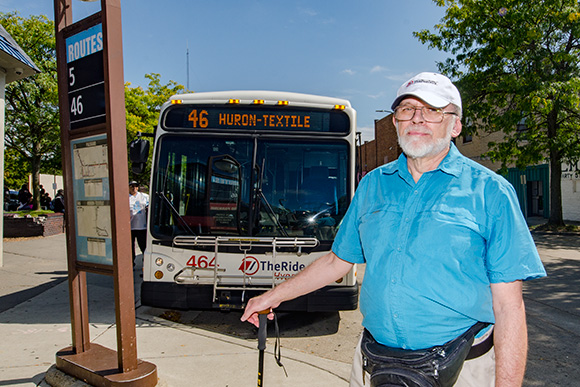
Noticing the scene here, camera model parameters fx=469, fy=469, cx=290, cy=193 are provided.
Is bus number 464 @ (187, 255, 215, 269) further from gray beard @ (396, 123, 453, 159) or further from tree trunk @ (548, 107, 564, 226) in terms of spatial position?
tree trunk @ (548, 107, 564, 226)

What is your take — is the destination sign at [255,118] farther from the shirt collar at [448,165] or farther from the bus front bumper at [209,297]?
the shirt collar at [448,165]

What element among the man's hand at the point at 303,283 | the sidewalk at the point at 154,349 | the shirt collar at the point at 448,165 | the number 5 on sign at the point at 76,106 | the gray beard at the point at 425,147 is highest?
the number 5 on sign at the point at 76,106

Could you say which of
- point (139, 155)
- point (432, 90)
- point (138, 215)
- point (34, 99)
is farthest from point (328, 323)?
point (34, 99)

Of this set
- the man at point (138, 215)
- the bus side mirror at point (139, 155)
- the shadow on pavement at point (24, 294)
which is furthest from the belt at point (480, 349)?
the man at point (138, 215)

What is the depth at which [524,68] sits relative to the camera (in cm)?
1772

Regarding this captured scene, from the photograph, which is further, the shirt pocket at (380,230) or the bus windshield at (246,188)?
the bus windshield at (246,188)

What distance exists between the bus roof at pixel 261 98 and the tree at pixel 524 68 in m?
12.8

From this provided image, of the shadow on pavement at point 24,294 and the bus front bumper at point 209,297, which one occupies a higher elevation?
the bus front bumper at point 209,297

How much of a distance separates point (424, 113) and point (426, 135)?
99 millimetres

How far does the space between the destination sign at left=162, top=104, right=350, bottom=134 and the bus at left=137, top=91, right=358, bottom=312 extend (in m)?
0.01

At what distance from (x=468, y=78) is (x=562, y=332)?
48.6ft

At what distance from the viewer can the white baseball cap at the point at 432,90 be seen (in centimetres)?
199

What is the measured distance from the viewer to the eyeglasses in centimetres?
207

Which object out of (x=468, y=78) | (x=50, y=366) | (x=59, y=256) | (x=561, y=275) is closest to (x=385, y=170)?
(x=50, y=366)
